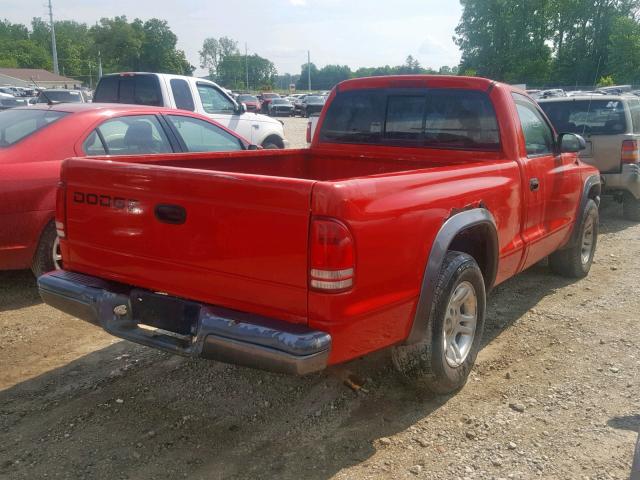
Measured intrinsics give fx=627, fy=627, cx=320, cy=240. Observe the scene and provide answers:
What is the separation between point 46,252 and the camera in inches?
200

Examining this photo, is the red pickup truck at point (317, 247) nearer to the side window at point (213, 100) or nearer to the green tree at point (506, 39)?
the side window at point (213, 100)

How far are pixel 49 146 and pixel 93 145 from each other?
41 centimetres

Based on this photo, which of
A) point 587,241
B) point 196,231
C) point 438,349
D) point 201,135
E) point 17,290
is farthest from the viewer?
point 201,135

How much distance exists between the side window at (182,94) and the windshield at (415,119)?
581 cm

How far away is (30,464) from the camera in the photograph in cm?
298

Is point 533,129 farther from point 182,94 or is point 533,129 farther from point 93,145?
point 182,94

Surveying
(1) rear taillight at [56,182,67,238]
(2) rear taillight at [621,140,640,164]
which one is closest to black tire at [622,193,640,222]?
(2) rear taillight at [621,140,640,164]

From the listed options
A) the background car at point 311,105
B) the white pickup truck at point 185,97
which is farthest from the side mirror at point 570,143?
the background car at point 311,105

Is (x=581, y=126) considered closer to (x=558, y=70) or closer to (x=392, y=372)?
(x=392, y=372)

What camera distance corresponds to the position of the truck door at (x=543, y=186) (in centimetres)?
459

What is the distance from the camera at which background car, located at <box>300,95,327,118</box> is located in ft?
149

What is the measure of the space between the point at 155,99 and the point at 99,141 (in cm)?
493

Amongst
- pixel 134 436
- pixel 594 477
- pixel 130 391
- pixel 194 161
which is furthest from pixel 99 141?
pixel 594 477

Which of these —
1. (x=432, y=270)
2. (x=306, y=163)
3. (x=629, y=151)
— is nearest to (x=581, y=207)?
(x=306, y=163)
